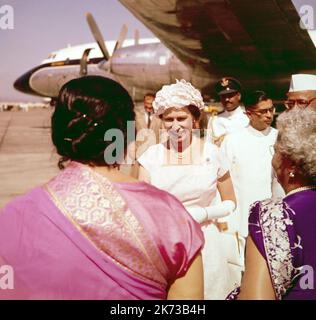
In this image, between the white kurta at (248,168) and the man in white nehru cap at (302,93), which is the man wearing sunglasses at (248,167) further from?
the man in white nehru cap at (302,93)

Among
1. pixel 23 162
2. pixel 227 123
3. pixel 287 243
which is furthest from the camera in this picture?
pixel 23 162

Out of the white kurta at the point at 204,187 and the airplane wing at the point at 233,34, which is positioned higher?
the airplane wing at the point at 233,34

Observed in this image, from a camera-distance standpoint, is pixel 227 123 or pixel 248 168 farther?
pixel 227 123

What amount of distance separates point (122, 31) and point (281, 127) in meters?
15.4

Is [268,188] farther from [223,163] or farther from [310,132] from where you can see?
[310,132]

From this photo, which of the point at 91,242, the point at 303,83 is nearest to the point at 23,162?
the point at 303,83

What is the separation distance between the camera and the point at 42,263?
3.90 feet

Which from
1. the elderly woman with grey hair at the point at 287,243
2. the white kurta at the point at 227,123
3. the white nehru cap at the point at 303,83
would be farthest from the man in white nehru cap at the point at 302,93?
the elderly woman with grey hair at the point at 287,243

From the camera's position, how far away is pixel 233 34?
34.7ft

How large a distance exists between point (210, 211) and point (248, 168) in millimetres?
1082

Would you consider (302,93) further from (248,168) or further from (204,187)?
(204,187)

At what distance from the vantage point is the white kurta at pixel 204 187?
2.55 meters

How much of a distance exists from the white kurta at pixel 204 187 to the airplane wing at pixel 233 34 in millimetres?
6814

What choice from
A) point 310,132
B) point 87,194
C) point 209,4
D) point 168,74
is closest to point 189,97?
point 310,132
